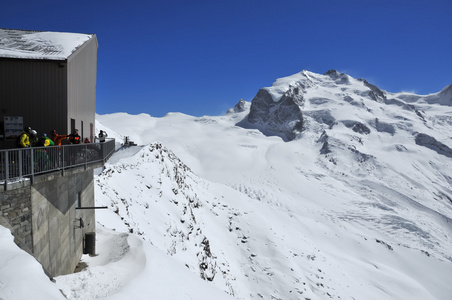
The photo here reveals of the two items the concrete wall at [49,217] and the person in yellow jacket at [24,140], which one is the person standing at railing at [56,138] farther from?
the concrete wall at [49,217]

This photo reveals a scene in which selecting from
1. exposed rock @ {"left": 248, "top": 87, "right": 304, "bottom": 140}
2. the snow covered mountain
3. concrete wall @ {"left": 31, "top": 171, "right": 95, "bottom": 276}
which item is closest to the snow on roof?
concrete wall @ {"left": 31, "top": 171, "right": 95, "bottom": 276}

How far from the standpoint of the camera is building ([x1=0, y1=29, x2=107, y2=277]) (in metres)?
7.15

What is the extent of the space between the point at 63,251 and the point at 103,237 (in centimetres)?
592

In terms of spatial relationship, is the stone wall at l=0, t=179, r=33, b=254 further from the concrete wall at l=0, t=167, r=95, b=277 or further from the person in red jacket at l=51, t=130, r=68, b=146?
the person in red jacket at l=51, t=130, r=68, b=146

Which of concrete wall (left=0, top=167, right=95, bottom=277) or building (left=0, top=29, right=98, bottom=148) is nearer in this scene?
concrete wall (left=0, top=167, right=95, bottom=277)

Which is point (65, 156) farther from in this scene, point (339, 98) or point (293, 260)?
point (339, 98)

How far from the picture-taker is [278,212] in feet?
141

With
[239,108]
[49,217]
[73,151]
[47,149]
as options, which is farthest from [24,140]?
[239,108]

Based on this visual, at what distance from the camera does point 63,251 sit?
33.4ft

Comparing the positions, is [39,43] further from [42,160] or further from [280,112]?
[280,112]

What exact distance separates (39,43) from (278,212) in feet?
123

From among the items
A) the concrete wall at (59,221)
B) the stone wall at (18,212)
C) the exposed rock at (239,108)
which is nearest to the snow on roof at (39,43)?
the concrete wall at (59,221)

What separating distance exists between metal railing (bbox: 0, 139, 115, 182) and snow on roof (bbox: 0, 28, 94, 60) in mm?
3496

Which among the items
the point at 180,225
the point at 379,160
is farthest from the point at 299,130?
the point at 180,225
